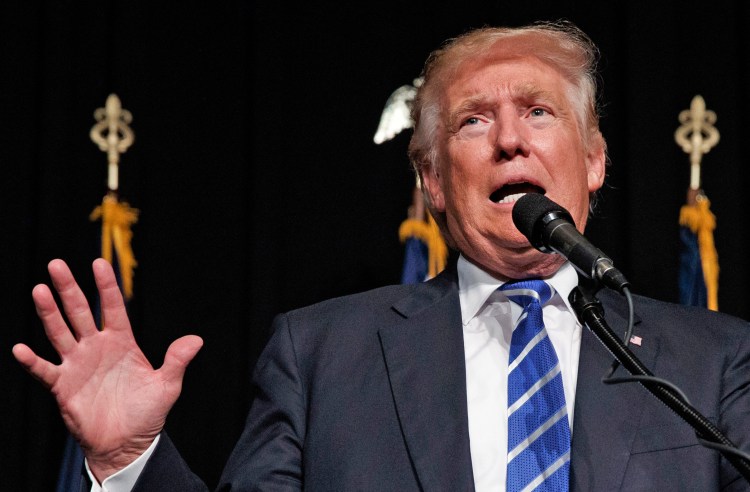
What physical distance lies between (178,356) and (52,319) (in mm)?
196

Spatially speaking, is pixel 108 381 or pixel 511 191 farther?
pixel 511 191

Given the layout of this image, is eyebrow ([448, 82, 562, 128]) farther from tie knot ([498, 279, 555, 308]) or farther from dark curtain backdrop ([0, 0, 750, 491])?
dark curtain backdrop ([0, 0, 750, 491])

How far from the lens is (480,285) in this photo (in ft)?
6.11

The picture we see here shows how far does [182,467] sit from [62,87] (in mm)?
1577

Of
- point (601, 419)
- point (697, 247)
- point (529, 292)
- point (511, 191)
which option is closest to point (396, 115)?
point (697, 247)

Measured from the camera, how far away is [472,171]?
1.87 meters

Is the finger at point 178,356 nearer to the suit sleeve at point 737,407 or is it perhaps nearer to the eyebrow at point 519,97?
the eyebrow at point 519,97

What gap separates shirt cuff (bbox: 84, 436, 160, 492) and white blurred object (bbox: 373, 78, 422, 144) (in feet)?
5.00

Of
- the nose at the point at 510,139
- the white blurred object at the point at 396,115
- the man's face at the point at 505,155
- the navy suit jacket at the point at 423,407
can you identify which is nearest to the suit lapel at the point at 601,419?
the navy suit jacket at the point at 423,407

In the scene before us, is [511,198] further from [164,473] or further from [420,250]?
[420,250]

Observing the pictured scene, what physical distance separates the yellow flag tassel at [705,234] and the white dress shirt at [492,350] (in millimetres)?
1105

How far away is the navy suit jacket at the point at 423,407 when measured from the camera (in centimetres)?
158

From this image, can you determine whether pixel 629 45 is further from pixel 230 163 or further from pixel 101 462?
pixel 101 462

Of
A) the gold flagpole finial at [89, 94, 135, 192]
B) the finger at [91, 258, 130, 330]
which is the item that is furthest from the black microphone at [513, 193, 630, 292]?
the gold flagpole finial at [89, 94, 135, 192]
